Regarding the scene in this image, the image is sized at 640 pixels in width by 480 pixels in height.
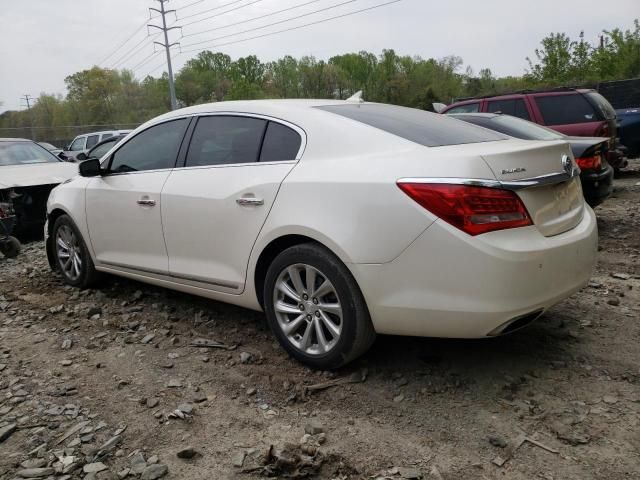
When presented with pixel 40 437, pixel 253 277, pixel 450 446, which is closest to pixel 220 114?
pixel 253 277

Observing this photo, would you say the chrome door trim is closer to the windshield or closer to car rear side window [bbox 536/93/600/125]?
the windshield

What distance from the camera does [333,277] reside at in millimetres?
2992

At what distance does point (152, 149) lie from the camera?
14.3ft

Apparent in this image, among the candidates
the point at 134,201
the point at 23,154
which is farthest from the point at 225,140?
the point at 23,154

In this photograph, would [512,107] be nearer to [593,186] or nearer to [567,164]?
[593,186]

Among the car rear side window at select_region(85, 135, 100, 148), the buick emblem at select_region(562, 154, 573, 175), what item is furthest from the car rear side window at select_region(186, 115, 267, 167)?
the car rear side window at select_region(85, 135, 100, 148)

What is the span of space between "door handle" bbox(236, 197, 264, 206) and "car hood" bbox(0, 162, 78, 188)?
5.22m

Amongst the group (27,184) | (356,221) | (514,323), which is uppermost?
(27,184)

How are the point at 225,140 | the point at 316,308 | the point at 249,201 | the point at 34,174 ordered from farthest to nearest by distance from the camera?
1. the point at 34,174
2. the point at 225,140
3. the point at 249,201
4. the point at 316,308

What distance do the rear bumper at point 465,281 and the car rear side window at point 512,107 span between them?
683cm

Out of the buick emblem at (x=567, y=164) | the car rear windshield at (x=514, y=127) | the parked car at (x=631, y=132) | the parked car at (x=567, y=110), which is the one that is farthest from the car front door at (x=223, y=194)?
the parked car at (x=631, y=132)

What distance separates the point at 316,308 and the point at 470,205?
105 cm

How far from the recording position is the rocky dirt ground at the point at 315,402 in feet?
8.07

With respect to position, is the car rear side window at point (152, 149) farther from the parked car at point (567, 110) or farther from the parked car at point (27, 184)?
the parked car at point (567, 110)
